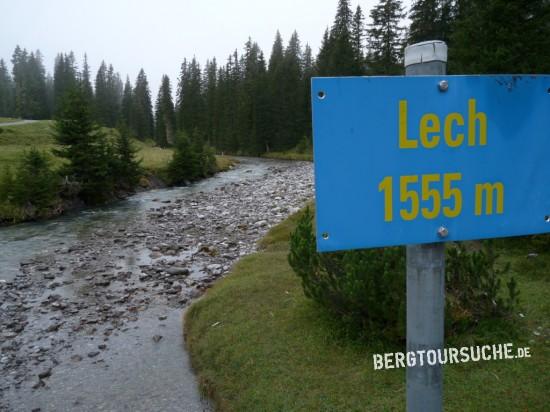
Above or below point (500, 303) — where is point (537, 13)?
above

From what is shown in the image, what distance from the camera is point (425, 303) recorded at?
5.32 ft

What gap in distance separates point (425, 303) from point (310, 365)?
442 centimetres

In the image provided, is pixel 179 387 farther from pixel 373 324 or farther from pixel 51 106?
pixel 51 106

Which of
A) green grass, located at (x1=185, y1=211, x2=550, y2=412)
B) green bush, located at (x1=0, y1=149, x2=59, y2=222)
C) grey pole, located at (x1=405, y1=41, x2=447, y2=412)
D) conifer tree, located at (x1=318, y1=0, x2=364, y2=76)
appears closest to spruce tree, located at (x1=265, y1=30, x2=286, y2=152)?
conifer tree, located at (x1=318, y1=0, x2=364, y2=76)

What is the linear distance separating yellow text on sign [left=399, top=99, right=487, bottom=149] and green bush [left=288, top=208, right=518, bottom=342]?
383 cm

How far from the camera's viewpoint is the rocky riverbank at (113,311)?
650cm

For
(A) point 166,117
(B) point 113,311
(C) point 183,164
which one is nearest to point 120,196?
(C) point 183,164

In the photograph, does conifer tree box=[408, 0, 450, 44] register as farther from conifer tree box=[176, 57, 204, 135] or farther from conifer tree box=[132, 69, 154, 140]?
conifer tree box=[132, 69, 154, 140]

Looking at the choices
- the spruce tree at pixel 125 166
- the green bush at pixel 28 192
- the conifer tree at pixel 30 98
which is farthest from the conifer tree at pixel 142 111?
the green bush at pixel 28 192

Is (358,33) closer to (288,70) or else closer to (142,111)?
(288,70)

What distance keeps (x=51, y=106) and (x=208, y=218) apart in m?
99.8

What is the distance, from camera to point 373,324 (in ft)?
18.8

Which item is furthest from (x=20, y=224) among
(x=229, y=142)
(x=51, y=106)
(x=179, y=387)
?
(x=51, y=106)

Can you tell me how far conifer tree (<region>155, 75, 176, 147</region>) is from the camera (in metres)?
89.1
